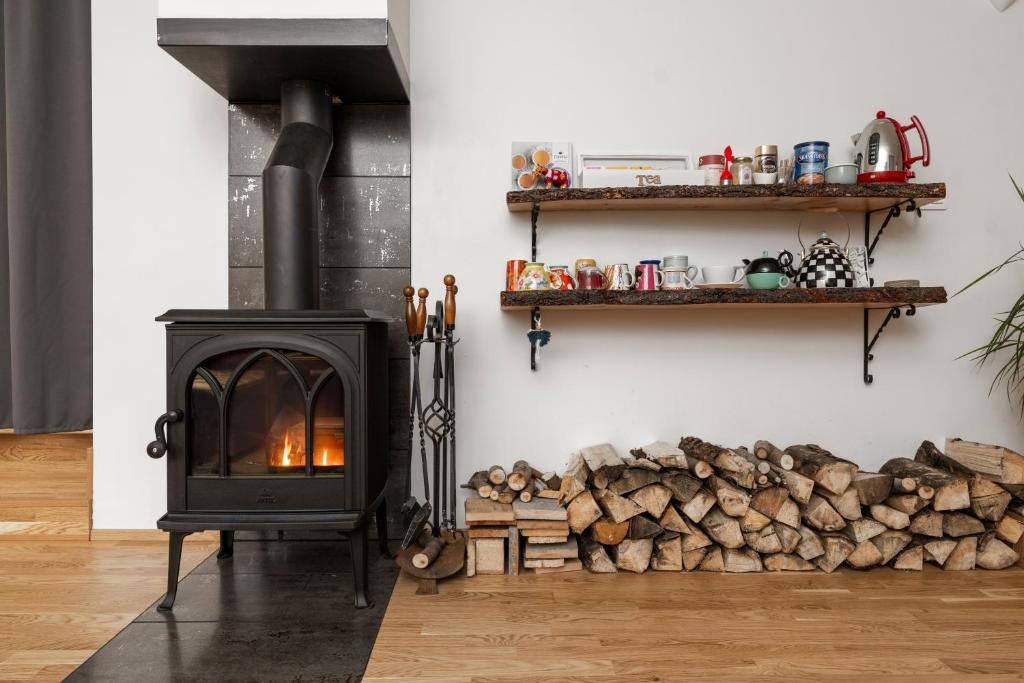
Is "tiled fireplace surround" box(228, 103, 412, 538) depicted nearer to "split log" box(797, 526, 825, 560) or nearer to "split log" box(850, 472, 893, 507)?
"split log" box(797, 526, 825, 560)

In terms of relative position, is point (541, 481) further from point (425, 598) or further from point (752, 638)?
point (752, 638)

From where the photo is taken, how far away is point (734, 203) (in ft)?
6.84

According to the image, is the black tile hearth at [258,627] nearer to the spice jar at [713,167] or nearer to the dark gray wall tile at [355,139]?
the dark gray wall tile at [355,139]

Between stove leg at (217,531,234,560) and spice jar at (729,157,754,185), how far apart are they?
212 centimetres

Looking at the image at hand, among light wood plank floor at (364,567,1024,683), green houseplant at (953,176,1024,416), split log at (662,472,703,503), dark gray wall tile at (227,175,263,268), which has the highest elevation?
dark gray wall tile at (227,175,263,268)

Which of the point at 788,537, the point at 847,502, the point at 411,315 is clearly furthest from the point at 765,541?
the point at 411,315

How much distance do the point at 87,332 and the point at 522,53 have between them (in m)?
1.94

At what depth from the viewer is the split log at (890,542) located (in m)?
1.92

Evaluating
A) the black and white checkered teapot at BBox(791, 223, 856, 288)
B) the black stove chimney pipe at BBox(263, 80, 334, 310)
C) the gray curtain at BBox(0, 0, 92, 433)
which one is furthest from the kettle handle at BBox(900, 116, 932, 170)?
the gray curtain at BBox(0, 0, 92, 433)

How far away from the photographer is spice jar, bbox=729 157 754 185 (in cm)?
204

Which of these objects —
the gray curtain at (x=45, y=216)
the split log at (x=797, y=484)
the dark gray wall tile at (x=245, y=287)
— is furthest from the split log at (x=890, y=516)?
the gray curtain at (x=45, y=216)

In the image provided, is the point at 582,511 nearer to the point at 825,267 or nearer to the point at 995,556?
the point at 825,267

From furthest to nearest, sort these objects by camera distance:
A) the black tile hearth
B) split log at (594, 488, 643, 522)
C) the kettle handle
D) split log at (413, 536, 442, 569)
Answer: the kettle handle, split log at (594, 488, 643, 522), split log at (413, 536, 442, 569), the black tile hearth

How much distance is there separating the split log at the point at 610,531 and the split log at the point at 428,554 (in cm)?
50
